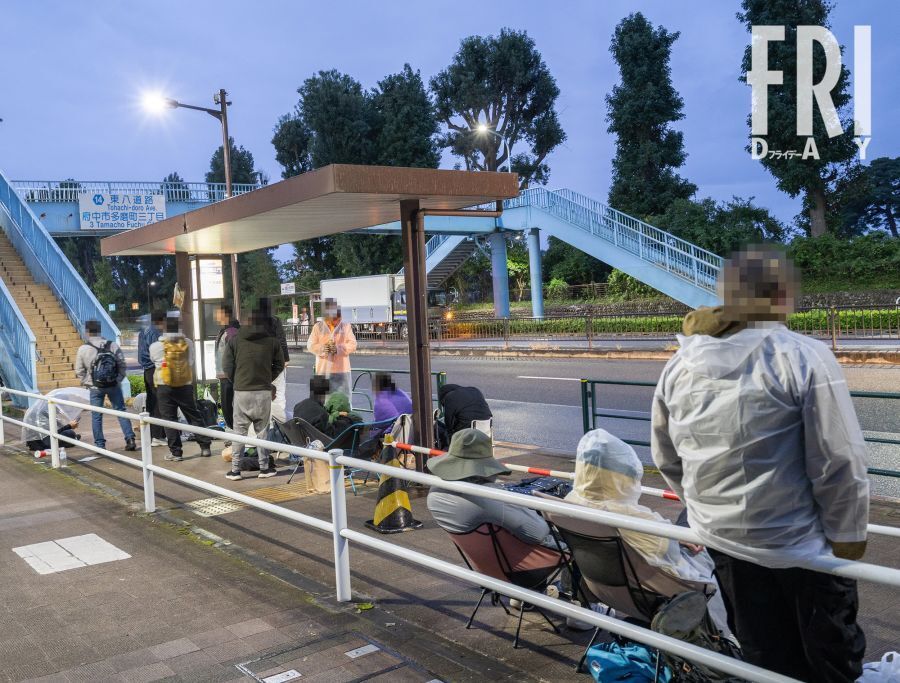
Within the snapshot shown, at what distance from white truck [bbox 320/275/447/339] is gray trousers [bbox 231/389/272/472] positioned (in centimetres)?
2974

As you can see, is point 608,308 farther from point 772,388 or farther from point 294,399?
point 772,388

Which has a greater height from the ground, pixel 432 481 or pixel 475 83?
pixel 475 83

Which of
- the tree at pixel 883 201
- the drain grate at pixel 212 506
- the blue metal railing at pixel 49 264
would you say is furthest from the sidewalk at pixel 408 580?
the tree at pixel 883 201

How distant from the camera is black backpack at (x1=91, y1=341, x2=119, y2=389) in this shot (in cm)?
1045

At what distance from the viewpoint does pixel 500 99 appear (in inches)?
2088

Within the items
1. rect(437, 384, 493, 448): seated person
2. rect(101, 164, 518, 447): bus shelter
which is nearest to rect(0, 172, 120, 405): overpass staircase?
rect(101, 164, 518, 447): bus shelter

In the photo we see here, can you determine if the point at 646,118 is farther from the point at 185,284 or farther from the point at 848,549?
the point at 848,549

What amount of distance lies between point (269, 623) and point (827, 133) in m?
36.3

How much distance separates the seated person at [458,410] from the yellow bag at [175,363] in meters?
3.52

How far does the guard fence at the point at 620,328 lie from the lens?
20.5 metres

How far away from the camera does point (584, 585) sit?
4062mm

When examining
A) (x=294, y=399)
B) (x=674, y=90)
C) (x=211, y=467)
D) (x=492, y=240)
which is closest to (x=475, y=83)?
(x=674, y=90)

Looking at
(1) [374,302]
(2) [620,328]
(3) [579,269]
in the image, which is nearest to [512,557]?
(2) [620,328]

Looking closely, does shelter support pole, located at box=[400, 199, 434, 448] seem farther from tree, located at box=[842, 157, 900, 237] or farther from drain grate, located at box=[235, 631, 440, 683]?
tree, located at box=[842, 157, 900, 237]
